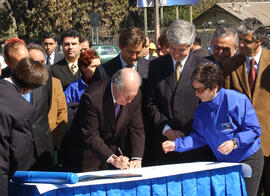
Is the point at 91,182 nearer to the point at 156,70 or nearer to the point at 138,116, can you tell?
the point at 138,116

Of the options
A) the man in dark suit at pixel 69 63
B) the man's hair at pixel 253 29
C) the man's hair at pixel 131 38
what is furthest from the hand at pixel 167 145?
the man in dark suit at pixel 69 63

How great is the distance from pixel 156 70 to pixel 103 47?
17513 mm

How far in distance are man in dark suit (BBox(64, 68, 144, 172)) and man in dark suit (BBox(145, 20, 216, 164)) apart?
213 millimetres

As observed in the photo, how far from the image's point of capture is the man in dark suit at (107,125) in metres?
3.30

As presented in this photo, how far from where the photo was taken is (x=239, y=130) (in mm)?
3340

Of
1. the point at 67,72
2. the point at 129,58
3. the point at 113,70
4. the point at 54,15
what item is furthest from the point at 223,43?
the point at 54,15

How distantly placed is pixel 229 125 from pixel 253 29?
92cm

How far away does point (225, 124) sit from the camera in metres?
3.32

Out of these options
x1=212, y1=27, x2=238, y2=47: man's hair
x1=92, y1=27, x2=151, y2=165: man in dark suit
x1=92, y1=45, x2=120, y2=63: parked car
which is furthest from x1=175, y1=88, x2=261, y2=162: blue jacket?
x1=92, y1=45, x2=120, y2=63: parked car

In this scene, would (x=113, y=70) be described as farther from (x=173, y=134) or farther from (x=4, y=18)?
(x=4, y=18)

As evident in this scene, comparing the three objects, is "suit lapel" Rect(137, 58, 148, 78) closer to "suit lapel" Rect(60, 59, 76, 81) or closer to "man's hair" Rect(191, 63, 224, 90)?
"man's hair" Rect(191, 63, 224, 90)

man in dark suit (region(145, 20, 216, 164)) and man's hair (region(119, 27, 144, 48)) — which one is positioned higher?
man's hair (region(119, 27, 144, 48))

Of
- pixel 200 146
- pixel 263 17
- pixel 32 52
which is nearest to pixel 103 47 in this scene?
pixel 32 52

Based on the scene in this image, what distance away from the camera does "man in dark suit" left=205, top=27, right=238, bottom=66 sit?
4.23m
